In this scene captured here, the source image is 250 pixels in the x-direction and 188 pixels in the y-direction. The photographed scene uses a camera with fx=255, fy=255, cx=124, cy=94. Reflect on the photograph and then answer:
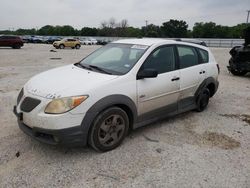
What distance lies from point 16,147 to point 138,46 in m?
2.44

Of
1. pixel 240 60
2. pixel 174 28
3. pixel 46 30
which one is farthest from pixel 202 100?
pixel 46 30

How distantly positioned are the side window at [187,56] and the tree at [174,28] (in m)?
68.3

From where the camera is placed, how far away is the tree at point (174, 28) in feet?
236

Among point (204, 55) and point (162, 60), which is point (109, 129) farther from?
point (204, 55)

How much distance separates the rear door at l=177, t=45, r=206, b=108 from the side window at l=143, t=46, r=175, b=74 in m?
0.23

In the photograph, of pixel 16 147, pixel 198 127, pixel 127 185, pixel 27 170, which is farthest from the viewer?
pixel 198 127

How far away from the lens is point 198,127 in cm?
461

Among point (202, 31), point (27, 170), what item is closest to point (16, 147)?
point (27, 170)

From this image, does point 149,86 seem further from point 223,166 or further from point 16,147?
point 16,147

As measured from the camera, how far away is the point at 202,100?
5367 mm

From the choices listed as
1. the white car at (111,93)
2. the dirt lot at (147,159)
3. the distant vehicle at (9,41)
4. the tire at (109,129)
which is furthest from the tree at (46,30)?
the tire at (109,129)

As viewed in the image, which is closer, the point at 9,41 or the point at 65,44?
the point at 9,41

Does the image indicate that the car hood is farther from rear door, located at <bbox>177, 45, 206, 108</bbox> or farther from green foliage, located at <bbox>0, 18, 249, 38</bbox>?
green foliage, located at <bbox>0, 18, 249, 38</bbox>

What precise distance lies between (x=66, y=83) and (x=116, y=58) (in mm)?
1124
